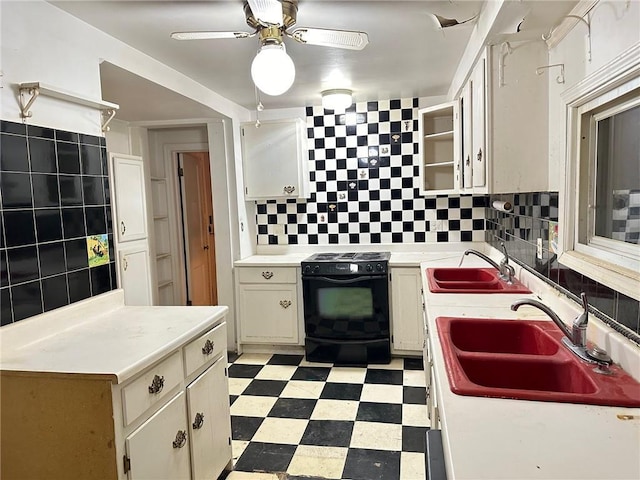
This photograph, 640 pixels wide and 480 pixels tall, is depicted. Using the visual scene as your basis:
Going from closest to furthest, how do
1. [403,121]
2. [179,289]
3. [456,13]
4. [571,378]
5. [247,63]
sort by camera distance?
[571,378] → [456,13] → [247,63] → [403,121] → [179,289]

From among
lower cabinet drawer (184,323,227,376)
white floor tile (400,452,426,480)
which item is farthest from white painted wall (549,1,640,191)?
lower cabinet drawer (184,323,227,376)

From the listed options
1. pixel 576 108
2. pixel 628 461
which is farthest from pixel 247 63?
pixel 628 461

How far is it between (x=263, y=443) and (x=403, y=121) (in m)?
2.84

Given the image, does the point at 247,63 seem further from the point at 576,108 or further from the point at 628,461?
the point at 628,461

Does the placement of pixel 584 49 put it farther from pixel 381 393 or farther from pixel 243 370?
pixel 243 370

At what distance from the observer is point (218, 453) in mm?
2037

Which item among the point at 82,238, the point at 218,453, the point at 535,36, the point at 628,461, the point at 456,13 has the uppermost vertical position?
the point at 456,13

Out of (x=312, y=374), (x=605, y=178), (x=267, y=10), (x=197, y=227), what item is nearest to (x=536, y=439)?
(x=605, y=178)

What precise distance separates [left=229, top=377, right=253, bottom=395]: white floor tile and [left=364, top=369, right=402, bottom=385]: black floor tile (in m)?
0.91

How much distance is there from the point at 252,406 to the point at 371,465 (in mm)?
1004

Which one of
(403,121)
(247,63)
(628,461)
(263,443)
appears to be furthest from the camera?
(403,121)

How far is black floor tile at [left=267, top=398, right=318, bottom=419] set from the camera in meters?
2.74

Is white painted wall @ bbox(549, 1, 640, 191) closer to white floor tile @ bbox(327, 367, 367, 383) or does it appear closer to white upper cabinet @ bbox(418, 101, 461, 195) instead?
white upper cabinet @ bbox(418, 101, 461, 195)

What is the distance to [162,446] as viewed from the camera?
159cm
